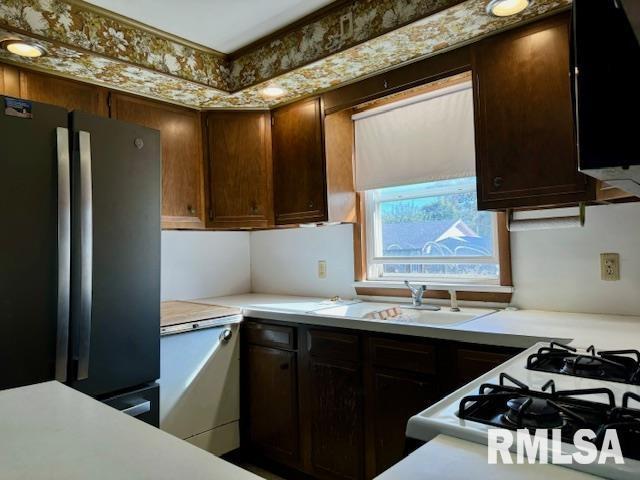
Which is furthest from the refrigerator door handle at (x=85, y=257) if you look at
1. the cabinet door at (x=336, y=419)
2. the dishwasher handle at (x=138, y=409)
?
the cabinet door at (x=336, y=419)

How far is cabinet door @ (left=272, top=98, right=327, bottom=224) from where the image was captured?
2.59 m

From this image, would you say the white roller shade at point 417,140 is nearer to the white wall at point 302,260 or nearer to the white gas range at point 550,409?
the white wall at point 302,260

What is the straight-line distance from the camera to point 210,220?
9.18 ft

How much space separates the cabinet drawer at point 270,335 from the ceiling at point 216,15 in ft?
5.27

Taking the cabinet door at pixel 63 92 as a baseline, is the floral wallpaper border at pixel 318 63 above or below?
above

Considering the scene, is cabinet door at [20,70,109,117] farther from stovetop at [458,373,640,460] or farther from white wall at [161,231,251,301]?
stovetop at [458,373,640,460]

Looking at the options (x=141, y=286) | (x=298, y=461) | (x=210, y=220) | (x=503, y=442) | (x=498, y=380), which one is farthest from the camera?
(x=210, y=220)

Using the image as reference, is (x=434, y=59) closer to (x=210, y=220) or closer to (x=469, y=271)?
(x=469, y=271)

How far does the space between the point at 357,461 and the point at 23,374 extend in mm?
1448

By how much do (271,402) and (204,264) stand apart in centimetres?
118

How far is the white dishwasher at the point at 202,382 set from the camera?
85.7 inches

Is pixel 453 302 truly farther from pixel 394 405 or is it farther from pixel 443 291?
pixel 394 405

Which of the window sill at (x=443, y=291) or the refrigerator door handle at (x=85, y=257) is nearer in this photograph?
the refrigerator door handle at (x=85, y=257)

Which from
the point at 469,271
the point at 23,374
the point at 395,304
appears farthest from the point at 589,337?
the point at 23,374
